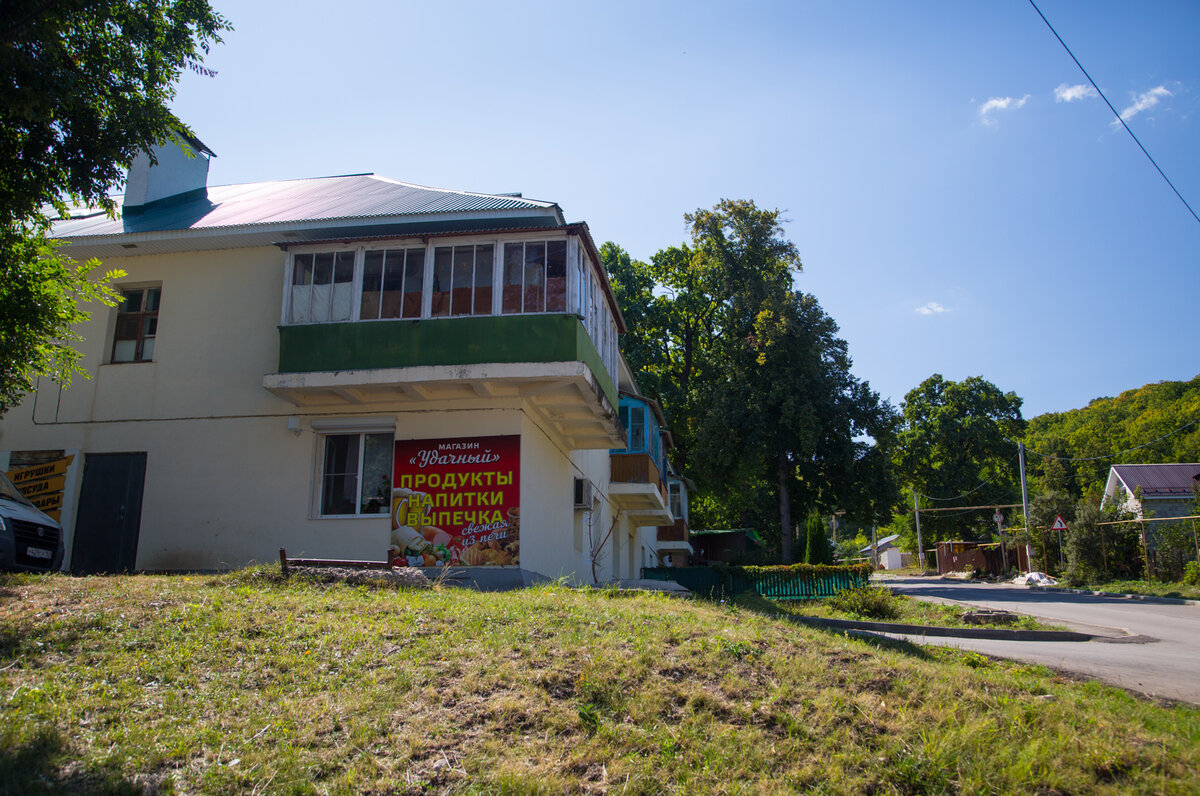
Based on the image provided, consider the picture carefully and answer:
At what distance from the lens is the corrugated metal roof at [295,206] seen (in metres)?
14.8

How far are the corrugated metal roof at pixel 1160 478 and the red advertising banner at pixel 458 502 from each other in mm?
36628

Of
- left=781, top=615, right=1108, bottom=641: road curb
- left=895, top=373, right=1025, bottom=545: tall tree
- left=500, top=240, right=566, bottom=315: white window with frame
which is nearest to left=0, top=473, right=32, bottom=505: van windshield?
left=500, top=240, right=566, bottom=315: white window with frame

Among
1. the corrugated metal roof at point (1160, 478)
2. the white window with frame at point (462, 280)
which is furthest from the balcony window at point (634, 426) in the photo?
the corrugated metal roof at point (1160, 478)

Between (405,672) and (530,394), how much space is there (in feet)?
26.2

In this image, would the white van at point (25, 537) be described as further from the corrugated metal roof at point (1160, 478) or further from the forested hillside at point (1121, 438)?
the forested hillside at point (1121, 438)

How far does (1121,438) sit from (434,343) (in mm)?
68902

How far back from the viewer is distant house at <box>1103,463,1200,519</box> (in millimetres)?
37969

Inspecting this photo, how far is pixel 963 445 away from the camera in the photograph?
2135 inches

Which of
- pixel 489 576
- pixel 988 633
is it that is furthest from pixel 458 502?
pixel 988 633

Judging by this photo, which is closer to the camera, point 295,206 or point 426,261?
point 426,261

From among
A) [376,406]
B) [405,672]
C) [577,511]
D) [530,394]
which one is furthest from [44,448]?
[405,672]

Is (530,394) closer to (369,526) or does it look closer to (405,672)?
(369,526)

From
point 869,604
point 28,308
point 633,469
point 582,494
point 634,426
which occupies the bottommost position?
point 869,604

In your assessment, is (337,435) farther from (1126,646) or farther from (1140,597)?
(1140,597)
